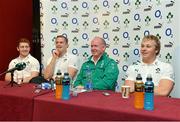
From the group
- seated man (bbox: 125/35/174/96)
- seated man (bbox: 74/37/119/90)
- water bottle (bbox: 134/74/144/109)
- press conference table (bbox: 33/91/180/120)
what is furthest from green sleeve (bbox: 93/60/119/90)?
water bottle (bbox: 134/74/144/109)

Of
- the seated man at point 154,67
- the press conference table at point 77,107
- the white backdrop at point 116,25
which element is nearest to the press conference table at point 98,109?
the press conference table at point 77,107

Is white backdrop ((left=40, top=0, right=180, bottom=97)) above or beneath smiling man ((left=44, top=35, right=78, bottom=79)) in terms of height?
above

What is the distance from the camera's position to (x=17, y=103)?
2.30 meters

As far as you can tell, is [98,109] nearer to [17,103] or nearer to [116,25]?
[17,103]

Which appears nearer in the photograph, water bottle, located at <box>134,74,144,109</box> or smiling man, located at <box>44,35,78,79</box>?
water bottle, located at <box>134,74,144,109</box>

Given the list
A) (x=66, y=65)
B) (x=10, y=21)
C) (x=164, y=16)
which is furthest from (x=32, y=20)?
(x=164, y=16)

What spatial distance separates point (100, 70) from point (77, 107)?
124 cm

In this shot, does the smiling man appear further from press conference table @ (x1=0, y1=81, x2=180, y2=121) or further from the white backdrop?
press conference table @ (x1=0, y1=81, x2=180, y2=121)

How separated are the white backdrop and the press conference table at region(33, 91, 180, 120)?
1.41 meters

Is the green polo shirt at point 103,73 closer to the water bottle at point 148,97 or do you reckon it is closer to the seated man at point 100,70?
the seated man at point 100,70

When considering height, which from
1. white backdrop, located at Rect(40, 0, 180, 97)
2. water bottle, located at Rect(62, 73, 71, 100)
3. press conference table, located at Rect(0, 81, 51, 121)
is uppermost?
white backdrop, located at Rect(40, 0, 180, 97)

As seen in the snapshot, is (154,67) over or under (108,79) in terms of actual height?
over

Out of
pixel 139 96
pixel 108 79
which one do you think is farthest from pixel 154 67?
pixel 139 96

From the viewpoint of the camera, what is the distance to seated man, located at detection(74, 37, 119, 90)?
311cm
